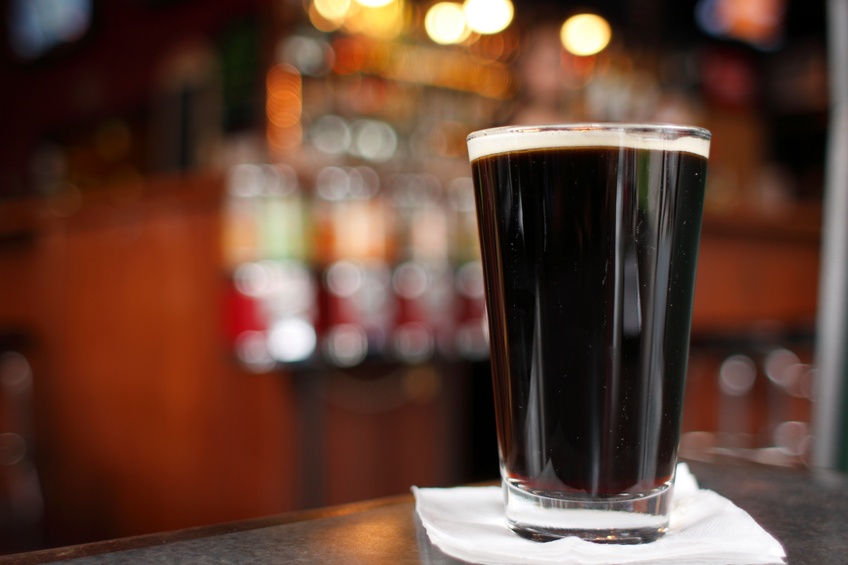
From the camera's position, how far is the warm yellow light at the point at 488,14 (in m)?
4.83

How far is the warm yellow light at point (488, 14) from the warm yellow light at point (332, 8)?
2.80 ft

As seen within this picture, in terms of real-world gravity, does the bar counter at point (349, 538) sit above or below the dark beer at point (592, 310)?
below

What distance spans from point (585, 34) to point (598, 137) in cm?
541

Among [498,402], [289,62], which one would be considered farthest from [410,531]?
[289,62]

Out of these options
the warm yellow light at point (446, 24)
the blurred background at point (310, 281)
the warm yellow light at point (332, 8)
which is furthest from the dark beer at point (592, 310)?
the warm yellow light at point (446, 24)

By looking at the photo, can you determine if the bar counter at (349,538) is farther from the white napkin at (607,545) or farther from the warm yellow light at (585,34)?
the warm yellow light at (585,34)

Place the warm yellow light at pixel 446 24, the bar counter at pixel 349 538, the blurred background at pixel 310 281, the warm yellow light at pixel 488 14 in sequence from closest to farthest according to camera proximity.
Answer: the bar counter at pixel 349 538 → the blurred background at pixel 310 281 → the warm yellow light at pixel 446 24 → the warm yellow light at pixel 488 14

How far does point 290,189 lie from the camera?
9.92ft

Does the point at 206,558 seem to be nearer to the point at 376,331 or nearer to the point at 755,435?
the point at 376,331

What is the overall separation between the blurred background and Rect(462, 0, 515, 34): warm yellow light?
0.02 m

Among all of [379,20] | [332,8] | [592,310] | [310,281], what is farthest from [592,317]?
[379,20]

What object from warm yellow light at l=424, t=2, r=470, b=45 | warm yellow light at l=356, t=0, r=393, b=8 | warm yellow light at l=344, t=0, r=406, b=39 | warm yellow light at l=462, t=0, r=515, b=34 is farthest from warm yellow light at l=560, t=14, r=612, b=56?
warm yellow light at l=356, t=0, r=393, b=8

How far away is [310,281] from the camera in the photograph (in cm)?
307

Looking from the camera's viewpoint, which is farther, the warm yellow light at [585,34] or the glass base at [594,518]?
the warm yellow light at [585,34]
